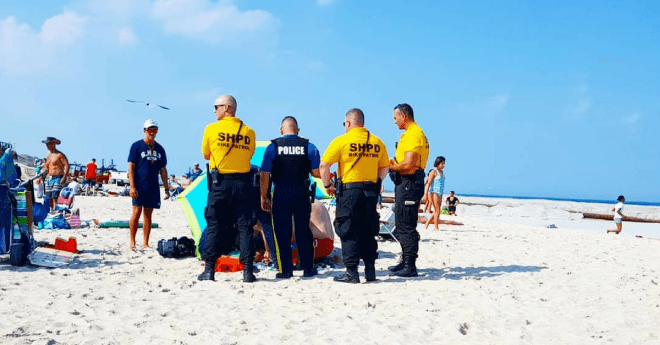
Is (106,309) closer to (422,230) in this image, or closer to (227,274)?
(227,274)

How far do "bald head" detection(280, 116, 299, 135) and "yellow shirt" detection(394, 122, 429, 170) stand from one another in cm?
135

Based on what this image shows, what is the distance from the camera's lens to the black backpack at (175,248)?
782cm

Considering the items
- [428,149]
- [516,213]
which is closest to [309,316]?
[428,149]

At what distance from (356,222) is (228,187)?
1559 millimetres

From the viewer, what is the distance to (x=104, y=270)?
6.68 meters

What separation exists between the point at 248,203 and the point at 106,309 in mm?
2063

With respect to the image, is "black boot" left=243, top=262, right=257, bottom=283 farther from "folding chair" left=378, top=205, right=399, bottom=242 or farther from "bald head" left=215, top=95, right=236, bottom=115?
"folding chair" left=378, top=205, right=399, bottom=242

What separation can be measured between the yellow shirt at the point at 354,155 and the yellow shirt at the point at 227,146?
94 cm

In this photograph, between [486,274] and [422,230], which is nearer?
[486,274]

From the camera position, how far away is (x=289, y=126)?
21.6ft

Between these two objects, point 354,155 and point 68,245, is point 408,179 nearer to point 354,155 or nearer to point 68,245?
point 354,155

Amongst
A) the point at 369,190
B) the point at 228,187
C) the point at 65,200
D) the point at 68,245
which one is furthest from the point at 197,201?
the point at 65,200

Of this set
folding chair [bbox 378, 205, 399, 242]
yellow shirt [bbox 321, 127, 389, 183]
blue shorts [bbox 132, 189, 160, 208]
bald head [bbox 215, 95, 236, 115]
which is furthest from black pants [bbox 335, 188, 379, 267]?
folding chair [bbox 378, 205, 399, 242]

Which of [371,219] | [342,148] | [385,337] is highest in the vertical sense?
[342,148]
